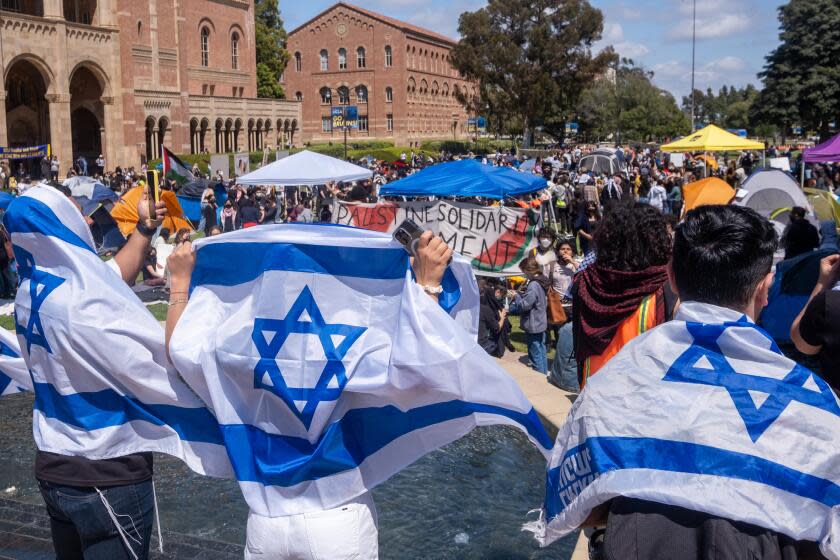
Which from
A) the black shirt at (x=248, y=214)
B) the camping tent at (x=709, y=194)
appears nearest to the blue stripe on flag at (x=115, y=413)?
the camping tent at (x=709, y=194)

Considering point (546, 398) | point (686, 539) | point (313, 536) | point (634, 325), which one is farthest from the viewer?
point (546, 398)

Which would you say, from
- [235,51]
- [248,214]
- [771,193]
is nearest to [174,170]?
[248,214]

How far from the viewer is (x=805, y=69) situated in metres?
51.5

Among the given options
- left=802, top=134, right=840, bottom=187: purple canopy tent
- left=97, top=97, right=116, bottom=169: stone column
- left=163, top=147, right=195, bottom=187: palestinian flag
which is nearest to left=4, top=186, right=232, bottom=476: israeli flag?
left=802, top=134, right=840, bottom=187: purple canopy tent

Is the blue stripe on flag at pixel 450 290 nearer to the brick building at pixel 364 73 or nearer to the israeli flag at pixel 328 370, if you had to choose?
the israeli flag at pixel 328 370

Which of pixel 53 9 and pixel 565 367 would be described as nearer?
pixel 565 367

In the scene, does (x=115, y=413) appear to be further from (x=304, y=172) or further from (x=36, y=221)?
(x=304, y=172)

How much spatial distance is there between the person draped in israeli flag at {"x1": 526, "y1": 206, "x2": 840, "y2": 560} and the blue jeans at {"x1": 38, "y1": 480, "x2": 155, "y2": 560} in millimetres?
1620

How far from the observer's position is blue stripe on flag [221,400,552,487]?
280 centimetres

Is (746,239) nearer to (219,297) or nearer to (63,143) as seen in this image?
(219,297)

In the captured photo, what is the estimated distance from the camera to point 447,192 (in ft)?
42.8

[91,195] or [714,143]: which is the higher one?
[714,143]

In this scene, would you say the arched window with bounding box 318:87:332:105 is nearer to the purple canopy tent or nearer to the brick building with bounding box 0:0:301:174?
the brick building with bounding box 0:0:301:174

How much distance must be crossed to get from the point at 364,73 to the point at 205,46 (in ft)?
84.6
